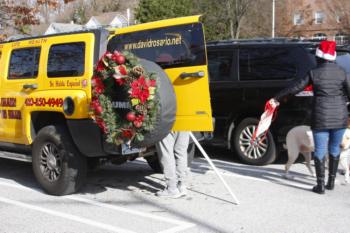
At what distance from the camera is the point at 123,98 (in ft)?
17.1

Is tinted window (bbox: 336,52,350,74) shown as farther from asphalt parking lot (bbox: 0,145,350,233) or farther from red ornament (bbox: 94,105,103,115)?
red ornament (bbox: 94,105,103,115)

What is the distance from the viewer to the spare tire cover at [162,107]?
5051 mm

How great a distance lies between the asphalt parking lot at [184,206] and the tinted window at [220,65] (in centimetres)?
168

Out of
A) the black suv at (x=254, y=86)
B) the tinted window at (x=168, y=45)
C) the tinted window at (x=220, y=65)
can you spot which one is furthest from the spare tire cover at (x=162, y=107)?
the tinted window at (x=220, y=65)

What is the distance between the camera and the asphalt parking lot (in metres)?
4.87

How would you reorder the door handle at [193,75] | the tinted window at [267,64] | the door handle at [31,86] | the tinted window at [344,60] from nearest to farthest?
1. the door handle at [193,75]
2. the door handle at [31,86]
3. the tinted window at [344,60]
4. the tinted window at [267,64]

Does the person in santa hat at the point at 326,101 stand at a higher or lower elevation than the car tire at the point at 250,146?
higher

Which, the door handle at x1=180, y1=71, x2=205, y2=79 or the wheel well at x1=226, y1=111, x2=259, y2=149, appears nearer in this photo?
the door handle at x1=180, y1=71, x2=205, y2=79

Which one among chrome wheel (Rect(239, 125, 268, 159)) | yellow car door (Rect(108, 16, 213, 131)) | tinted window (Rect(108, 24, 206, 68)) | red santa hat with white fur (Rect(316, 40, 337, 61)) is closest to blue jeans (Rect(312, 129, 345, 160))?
red santa hat with white fur (Rect(316, 40, 337, 61))

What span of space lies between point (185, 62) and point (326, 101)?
1.84m

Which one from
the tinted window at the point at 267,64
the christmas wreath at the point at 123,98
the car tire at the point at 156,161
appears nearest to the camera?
the christmas wreath at the point at 123,98

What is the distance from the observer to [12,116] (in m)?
6.67

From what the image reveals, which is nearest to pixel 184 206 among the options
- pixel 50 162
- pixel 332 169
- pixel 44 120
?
pixel 50 162

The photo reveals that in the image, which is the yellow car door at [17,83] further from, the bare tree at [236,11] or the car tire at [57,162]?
the bare tree at [236,11]
